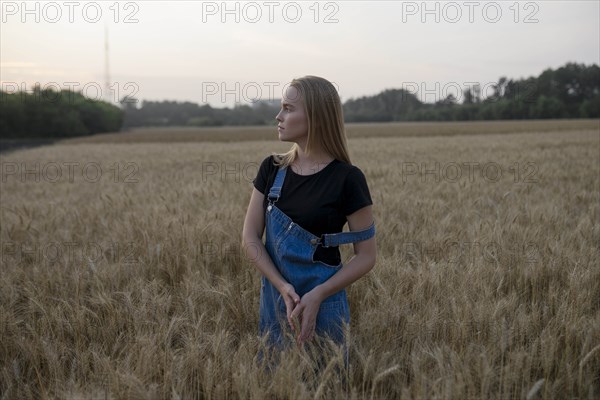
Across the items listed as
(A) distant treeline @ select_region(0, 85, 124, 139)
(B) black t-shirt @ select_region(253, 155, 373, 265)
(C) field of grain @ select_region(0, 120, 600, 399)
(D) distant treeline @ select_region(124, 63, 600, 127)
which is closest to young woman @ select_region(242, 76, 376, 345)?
(B) black t-shirt @ select_region(253, 155, 373, 265)

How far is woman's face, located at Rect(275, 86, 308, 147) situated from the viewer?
1778 millimetres

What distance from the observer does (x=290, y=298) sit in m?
1.70

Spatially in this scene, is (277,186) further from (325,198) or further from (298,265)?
(298,265)

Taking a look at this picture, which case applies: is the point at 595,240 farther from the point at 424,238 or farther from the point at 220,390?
the point at 220,390

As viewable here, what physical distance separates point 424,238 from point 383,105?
6088 cm

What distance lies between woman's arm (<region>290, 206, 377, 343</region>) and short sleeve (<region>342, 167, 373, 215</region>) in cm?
3

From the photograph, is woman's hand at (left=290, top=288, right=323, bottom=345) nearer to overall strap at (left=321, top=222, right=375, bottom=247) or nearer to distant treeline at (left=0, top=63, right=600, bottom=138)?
overall strap at (left=321, top=222, right=375, bottom=247)

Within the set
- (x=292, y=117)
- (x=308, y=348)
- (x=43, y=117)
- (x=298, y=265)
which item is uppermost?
(x=43, y=117)

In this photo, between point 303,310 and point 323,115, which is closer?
point 303,310

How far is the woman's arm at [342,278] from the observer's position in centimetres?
167

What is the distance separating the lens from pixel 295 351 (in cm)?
153

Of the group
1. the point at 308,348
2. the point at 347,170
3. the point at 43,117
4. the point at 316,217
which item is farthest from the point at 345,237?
the point at 43,117

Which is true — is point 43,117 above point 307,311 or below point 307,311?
above

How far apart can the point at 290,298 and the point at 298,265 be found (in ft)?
0.47
